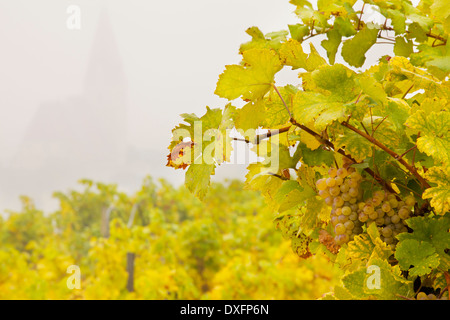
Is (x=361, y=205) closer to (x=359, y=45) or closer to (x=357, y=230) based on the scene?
(x=357, y=230)

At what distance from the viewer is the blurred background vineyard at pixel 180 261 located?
10.1ft

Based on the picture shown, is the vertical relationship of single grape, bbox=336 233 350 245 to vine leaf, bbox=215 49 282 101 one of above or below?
below

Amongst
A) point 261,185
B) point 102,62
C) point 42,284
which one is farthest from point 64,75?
point 261,185

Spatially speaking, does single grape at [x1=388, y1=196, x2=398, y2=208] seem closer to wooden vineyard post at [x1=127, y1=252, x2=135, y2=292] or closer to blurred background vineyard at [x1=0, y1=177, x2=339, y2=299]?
blurred background vineyard at [x1=0, y1=177, x2=339, y2=299]

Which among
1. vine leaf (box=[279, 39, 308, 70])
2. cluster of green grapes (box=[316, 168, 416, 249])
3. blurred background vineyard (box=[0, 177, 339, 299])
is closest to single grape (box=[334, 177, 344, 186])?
cluster of green grapes (box=[316, 168, 416, 249])

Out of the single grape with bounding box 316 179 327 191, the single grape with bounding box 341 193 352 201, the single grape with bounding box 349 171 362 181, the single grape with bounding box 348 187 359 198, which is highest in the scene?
the single grape with bounding box 349 171 362 181

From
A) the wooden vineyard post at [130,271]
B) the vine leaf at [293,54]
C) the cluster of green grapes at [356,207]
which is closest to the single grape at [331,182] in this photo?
the cluster of green grapes at [356,207]

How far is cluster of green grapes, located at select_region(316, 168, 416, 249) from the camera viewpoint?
385mm

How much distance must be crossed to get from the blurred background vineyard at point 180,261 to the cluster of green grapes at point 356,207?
1891 mm

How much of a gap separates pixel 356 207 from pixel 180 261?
12.9ft

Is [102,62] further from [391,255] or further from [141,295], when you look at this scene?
[391,255]

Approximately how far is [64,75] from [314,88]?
855 cm

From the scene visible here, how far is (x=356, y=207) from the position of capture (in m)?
0.40

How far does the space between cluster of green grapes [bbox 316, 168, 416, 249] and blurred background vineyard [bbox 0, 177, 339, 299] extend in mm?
1891
